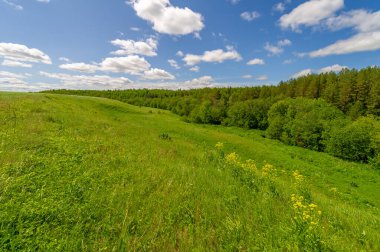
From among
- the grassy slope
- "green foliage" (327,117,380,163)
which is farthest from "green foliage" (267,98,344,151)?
the grassy slope

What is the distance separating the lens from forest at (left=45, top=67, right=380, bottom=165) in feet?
109

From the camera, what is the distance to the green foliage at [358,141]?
3131 cm

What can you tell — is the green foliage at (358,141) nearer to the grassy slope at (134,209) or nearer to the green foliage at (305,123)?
the green foliage at (305,123)

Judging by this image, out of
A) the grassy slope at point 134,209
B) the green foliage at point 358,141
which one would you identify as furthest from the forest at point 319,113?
the grassy slope at point 134,209

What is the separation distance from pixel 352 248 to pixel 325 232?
1.47 ft

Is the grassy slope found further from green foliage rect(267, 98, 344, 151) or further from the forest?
green foliage rect(267, 98, 344, 151)

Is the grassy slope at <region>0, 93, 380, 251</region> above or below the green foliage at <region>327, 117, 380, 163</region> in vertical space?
above

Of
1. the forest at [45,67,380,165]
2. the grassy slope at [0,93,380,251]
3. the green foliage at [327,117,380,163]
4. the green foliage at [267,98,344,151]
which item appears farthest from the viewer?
the green foliage at [267,98,344,151]

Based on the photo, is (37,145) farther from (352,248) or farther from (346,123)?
(346,123)

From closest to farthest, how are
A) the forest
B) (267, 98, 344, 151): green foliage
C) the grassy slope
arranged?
the grassy slope < the forest < (267, 98, 344, 151): green foliage

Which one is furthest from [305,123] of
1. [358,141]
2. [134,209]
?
[134,209]

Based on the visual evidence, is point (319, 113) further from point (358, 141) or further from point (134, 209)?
point (134, 209)

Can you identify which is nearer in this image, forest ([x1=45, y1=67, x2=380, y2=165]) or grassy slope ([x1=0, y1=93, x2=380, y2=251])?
grassy slope ([x1=0, y1=93, x2=380, y2=251])

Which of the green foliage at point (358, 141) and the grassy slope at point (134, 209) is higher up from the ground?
the grassy slope at point (134, 209)
